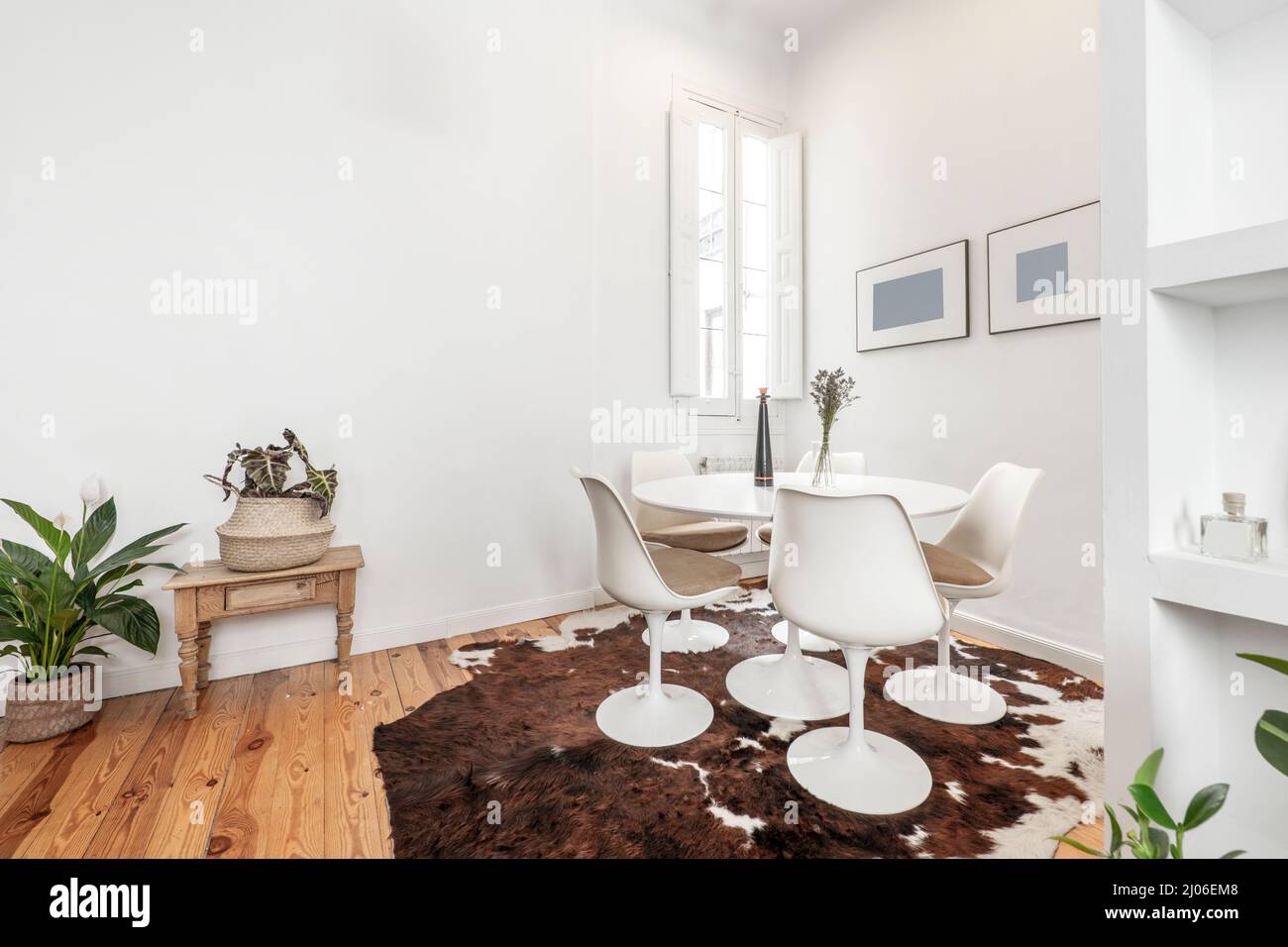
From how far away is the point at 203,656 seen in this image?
233cm

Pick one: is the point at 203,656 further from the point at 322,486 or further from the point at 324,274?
the point at 324,274

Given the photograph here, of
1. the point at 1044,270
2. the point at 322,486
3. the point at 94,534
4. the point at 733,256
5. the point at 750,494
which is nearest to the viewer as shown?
the point at 94,534

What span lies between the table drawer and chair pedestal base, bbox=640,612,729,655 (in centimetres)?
155

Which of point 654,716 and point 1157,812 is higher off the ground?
point 1157,812

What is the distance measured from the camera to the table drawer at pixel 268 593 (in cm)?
221

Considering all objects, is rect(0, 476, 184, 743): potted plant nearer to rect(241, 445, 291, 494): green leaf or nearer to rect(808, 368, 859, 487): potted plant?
rect(241, 445, 291, 494): green leaf

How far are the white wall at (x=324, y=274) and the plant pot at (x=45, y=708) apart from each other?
29 centimetres

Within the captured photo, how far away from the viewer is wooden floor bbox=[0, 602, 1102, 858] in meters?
1.46

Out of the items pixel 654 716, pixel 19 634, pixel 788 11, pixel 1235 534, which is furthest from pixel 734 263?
pixel 19 634

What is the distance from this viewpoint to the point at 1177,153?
0.77 meters

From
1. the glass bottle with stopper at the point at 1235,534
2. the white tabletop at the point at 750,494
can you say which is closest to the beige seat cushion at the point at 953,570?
the white tabletop at the point at 750,494

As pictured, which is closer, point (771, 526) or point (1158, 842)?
point (1158, 842)

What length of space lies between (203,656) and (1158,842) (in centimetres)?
298
